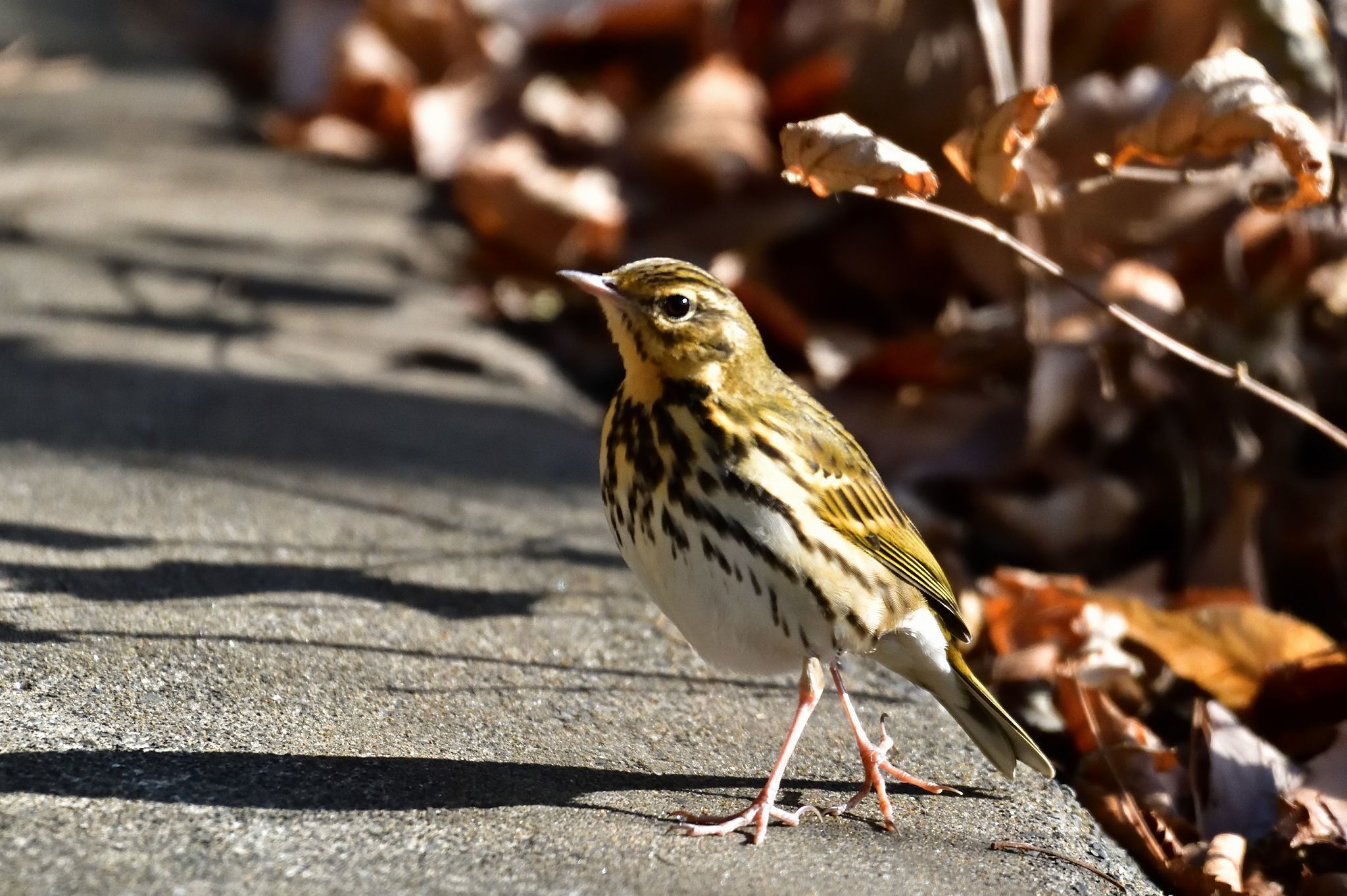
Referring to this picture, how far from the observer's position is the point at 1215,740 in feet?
11.2

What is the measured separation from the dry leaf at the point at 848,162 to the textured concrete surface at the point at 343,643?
1137 millimetres

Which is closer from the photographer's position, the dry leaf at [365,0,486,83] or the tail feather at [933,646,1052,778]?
the tail feather at [933,646,1052,778]

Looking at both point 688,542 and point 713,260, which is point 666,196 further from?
point 688,542

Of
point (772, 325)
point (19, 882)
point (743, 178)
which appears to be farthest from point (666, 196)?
point (19, 882)

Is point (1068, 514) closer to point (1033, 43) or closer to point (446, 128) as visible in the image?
point (1033, 43)

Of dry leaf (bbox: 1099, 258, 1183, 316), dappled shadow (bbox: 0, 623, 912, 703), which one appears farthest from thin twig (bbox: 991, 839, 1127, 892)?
dry leaf (bbox: 1099, 258, 1183, 316)

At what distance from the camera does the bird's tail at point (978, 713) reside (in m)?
3.12

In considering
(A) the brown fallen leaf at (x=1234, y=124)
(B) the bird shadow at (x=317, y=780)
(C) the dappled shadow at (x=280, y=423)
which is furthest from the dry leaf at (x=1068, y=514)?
(B) the bird shadow at (x=317, y=780)

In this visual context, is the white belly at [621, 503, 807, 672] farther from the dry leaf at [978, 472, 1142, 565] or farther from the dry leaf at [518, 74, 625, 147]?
the dry leaf at [518, 74, 625, 147]

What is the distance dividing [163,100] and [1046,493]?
459 centimetres

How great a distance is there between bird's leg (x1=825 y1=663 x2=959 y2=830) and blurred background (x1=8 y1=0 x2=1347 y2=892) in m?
0.64

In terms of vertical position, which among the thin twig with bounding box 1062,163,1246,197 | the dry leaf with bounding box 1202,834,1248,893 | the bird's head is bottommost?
the dry leaf with bounding box 1202,834,1248,893

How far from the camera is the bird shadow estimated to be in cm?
253

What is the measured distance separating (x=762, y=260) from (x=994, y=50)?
1.62 meters
